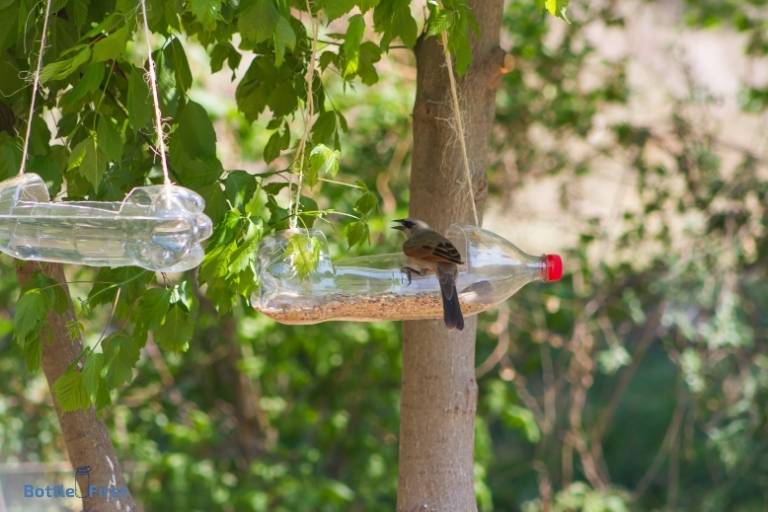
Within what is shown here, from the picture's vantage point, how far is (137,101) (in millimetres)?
2461

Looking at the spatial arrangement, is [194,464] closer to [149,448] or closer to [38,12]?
[149,448]

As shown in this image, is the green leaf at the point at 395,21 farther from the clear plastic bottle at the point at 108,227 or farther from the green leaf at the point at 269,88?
the clear plastic bottle at the point at 108,227

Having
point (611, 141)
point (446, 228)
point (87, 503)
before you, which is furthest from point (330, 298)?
point (611, 141)

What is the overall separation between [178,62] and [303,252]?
546 millimetres

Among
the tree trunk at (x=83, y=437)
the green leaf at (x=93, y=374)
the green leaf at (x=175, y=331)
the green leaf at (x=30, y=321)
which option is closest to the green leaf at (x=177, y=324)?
the green leaf at (x=175, y=331)

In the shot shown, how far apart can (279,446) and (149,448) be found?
29.8 inches

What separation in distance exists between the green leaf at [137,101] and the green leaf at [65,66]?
0.47ft

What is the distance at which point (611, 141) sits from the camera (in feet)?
22.4

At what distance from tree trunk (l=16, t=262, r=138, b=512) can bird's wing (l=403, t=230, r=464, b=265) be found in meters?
0.99

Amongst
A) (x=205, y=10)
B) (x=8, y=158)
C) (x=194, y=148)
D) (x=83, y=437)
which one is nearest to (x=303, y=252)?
(x=194, y=148)

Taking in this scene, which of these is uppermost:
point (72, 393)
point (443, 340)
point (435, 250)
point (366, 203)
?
point (366, 203)

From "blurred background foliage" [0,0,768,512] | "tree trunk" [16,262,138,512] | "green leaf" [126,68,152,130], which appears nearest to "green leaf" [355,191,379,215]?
"green leaf" [126,68,152,130]

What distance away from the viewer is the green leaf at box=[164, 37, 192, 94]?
2598 millimetres

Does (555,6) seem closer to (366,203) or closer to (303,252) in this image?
(366,203)
